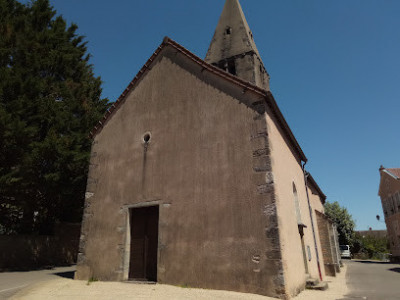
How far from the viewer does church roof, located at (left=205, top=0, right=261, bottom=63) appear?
20.1m

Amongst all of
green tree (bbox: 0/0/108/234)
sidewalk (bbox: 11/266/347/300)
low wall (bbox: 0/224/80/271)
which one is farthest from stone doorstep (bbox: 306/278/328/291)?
low wall (bbox: 0/224/80/271)

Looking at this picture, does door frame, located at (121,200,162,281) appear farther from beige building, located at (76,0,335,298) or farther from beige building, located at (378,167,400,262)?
beige building, located at (378,167,400,262)

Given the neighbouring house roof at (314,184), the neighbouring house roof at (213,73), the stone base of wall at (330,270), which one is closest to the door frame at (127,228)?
the neighbouring house roof at (213,73)

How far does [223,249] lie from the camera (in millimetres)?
6984

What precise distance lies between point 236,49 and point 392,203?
2247cm

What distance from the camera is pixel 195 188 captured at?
795 centimetres

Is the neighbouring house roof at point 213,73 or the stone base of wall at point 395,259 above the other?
the neighbouring house roof at point 213,73

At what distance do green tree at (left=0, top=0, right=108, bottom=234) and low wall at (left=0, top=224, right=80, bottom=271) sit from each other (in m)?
0.96

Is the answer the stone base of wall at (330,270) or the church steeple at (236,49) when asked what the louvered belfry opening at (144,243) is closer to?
the stone base of wall at (330,270)

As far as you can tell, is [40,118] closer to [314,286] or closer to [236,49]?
[236,49]

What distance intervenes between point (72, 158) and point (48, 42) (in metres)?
6.99

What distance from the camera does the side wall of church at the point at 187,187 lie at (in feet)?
22.2

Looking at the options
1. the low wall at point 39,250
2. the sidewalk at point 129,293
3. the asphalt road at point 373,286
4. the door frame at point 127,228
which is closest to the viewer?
the sidewalk at point 129,293

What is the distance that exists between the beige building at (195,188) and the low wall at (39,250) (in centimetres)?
663
